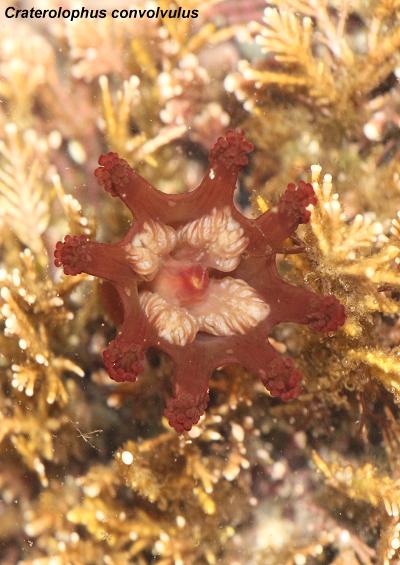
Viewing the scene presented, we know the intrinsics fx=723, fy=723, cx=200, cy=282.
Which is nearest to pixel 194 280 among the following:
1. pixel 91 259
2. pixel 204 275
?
pixel 204 275

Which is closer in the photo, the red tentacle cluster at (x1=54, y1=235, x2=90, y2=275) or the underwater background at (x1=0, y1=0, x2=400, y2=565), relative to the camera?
the red tentacle cluster at (x1=54, y1=235, x2=90, y2=275)

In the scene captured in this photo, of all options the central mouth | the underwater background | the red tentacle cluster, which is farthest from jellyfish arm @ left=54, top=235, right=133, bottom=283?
the underwater background

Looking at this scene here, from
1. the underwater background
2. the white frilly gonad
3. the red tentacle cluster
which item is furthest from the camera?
the underwater background

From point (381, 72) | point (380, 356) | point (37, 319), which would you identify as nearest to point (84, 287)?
point (37, 319)

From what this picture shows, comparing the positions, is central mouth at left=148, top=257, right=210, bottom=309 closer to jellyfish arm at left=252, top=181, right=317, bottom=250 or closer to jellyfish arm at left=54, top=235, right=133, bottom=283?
jellyfish arm at left=54, top=235, right=133, bottom=283

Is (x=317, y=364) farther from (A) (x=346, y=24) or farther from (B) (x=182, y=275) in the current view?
(A) (x=346, y=24)

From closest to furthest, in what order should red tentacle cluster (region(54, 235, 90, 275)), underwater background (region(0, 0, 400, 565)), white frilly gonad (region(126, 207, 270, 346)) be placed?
red tentacle cluster (region(54, 235, 90, 275))
white frilly gonad (region(126, 207, 270, 346))
underwater background (region(0, 0, 400, 565))
